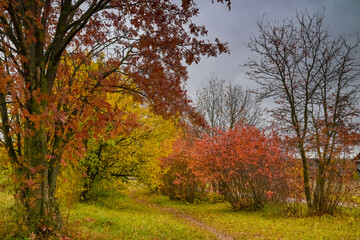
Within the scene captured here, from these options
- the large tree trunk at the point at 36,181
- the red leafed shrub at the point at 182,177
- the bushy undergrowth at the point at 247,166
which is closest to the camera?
the large tree trunk at the point at 36,181

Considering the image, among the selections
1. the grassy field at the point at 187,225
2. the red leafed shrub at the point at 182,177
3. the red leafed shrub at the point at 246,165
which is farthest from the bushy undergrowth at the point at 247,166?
the red leafed shrub at the point at 182,177

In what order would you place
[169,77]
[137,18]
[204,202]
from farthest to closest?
1. [204,202]
2. [169,77]
3. [137,18]

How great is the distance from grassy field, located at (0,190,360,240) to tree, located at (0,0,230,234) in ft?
3.40

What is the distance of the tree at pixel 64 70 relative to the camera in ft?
15.2

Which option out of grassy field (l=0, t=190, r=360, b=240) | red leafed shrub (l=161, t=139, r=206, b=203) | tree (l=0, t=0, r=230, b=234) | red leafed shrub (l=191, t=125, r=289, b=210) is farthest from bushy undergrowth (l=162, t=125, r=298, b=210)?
tree (l=0, t=0, r=230, b=234)

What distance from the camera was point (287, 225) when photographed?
9531 mm

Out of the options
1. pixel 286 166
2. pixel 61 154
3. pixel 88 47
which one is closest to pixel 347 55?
pixel 286 166

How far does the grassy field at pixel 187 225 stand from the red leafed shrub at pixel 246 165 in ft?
2.73

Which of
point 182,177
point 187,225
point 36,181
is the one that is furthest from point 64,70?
point 182,177

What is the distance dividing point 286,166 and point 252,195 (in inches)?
89.5

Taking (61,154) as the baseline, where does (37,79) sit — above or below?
above

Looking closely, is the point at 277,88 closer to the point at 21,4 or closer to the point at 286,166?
the point at 286,166

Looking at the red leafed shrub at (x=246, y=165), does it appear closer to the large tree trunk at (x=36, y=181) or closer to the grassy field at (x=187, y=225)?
the grassy field at (x=187, y=225)

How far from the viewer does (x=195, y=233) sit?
7527mm
